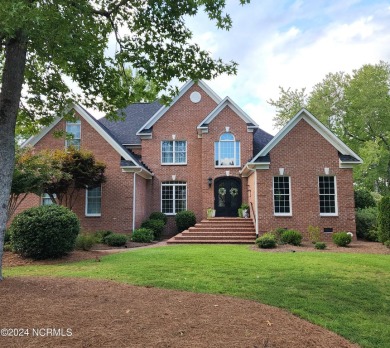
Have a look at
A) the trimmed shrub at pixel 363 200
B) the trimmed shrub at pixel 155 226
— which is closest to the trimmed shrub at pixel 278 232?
the trimmed shrub at pixel 155 226

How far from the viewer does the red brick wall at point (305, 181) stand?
1711 cm

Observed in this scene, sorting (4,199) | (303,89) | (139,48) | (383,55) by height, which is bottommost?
(4,199)

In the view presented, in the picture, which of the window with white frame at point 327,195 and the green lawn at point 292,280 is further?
the window with white frame at point 327,195

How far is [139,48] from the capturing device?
9.28m

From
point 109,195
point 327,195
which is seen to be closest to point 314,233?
point 327,195

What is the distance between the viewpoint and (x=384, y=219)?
48.5 feet

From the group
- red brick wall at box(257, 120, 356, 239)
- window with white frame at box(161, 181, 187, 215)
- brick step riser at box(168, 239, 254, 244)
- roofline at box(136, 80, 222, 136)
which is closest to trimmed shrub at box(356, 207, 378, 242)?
red brick wall at box(257, 120, 356, 239)

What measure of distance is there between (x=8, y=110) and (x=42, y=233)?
17.6ft

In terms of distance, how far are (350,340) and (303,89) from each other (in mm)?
38953

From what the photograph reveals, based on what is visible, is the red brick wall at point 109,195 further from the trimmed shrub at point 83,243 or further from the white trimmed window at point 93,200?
the trimmed shrub at point 83,243

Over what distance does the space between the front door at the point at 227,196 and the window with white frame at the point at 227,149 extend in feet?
3.32

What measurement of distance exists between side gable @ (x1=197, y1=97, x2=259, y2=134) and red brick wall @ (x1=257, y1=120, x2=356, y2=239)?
386cm

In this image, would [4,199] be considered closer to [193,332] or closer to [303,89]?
[193,332]

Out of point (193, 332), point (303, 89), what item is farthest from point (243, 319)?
point (303, 89)
